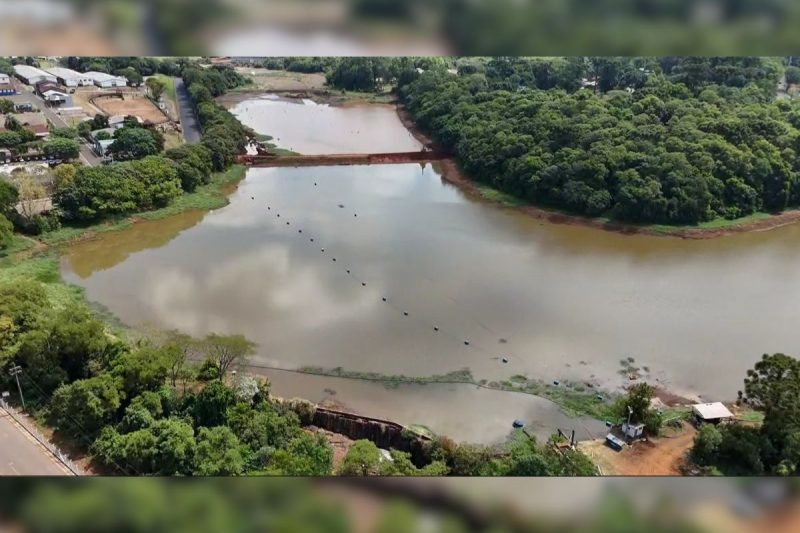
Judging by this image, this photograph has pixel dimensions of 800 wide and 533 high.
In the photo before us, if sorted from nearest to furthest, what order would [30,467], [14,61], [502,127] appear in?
[30,467]
[502,127]
[14,61]

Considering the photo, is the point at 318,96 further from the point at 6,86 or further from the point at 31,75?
the point at 6,86

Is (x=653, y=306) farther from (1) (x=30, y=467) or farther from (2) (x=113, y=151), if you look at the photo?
(2) (x=113, y=151)

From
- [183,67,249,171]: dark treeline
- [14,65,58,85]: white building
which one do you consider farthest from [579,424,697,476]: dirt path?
[14,65,58,85]: white building

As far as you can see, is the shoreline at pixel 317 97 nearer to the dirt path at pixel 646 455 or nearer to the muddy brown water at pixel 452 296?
the muddy brown water at pixel 452 296

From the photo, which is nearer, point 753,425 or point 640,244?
point 753,425

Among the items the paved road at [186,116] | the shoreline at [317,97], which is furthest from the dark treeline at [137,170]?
the shoreline at [317,97]

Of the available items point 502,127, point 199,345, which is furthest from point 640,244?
point 199,345

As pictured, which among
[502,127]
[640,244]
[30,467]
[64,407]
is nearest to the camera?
[30,467]
